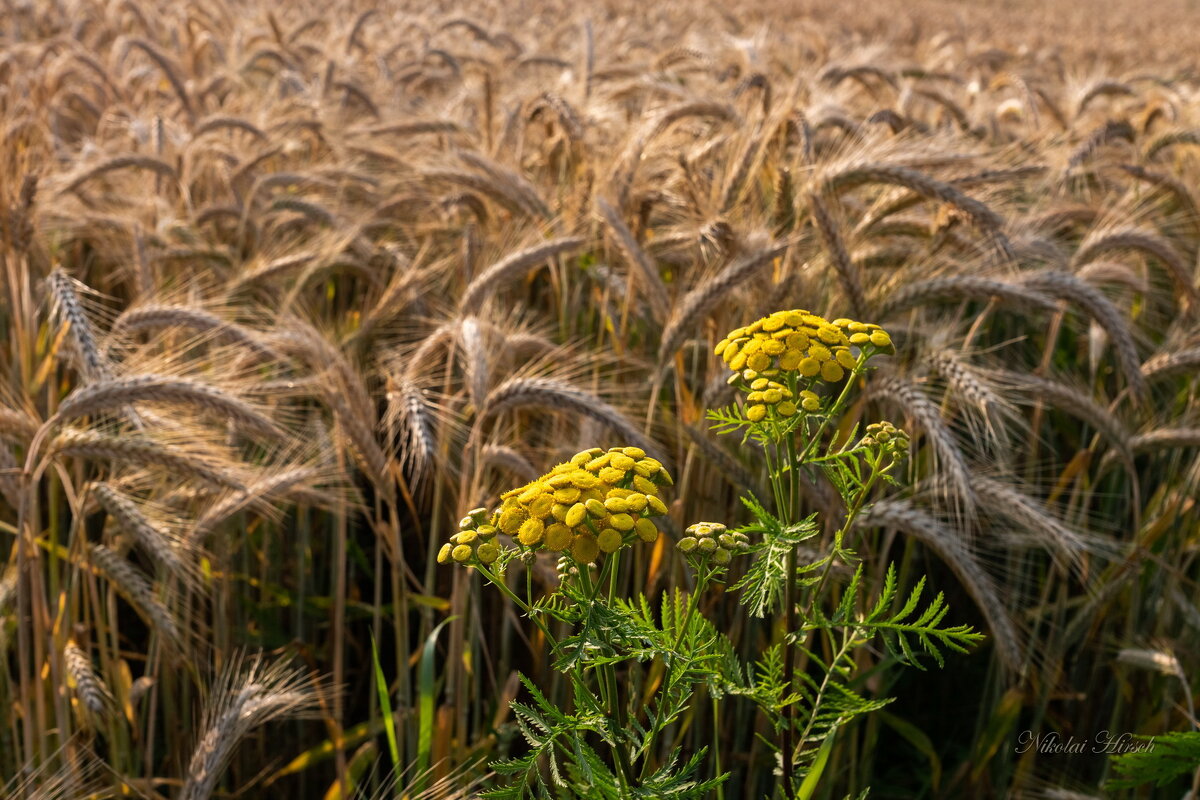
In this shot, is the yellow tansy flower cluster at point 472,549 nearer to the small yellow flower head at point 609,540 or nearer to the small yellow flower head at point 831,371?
the small yellow flower head at point 609,540

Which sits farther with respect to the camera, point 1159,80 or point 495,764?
point 1159,80

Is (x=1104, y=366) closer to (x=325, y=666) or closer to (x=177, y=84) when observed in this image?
(x=325, y=666)

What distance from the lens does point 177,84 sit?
16.4 feet

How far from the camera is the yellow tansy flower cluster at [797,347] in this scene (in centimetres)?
134

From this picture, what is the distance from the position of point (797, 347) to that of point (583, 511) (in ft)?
1.41

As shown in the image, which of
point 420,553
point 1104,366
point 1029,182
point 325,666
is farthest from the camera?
point 1029,182

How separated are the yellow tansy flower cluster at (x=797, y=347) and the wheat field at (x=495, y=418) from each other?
587 mm

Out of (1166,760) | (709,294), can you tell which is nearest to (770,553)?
(1166,760)

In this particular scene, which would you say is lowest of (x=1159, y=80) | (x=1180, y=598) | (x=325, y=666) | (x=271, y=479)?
(x=325, y=666)

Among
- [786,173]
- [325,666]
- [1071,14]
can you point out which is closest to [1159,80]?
[786,173]

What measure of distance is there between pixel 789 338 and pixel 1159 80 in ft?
21.5

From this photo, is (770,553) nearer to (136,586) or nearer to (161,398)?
(161,398)

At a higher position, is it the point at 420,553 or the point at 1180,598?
→ the point at 1180,598
